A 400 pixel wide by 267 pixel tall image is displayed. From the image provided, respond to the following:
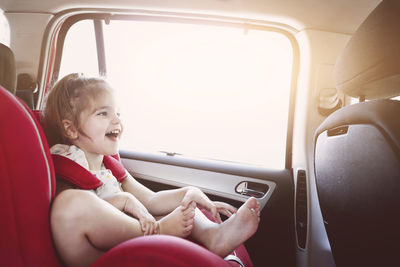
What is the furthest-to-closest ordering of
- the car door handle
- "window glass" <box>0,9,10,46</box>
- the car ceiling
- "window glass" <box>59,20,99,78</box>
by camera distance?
"window glass" <box>59,20,99,78</box>
"window glass" <box>0,9,10,46</box>
the car door handle
the car ceiling

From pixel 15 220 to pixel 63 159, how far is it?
0.34m

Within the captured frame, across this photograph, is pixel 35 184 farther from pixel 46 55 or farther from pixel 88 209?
pixel 46 55

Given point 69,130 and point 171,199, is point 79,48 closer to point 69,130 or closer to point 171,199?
point 69,130

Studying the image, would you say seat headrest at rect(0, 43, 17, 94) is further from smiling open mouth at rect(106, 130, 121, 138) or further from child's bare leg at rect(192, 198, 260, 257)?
child's bare leg at rect(192, 198, 260, 257)

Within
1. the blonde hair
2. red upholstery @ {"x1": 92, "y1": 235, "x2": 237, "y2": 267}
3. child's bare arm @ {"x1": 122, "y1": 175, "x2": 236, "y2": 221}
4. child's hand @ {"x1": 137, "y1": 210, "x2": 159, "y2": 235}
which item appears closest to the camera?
red upholstery @ {"x1": 92, "y1": 235, "x2": 237, "y2": 267}

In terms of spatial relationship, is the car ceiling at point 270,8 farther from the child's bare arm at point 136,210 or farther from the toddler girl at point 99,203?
the child's bare arm at point 136,210

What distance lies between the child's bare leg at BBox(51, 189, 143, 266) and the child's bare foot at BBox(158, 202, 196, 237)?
0.43 ft

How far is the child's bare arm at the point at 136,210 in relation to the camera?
103 centimetres

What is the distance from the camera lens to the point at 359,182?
850mm

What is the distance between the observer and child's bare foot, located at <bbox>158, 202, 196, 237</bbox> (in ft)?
3.43

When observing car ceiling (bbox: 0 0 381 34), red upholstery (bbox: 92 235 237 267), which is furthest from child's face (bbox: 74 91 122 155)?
car ceiling (bbox: 0 0 381 34)

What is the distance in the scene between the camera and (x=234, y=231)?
1.07 metres

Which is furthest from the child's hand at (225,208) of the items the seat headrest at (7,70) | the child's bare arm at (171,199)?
the seat headrest at (7,70)

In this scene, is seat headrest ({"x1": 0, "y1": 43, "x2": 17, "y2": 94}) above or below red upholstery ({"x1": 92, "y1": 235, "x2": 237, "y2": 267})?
above
